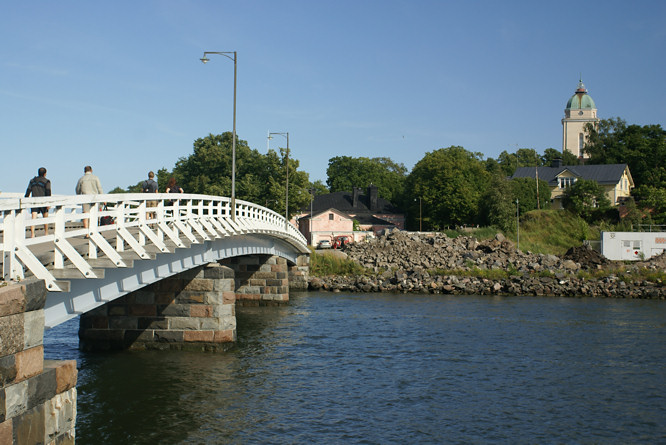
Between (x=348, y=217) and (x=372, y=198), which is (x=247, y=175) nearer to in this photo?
(x=348, y=217)

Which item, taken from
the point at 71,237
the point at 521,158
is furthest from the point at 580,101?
the point at 71,237

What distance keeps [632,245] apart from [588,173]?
33819 millimetres

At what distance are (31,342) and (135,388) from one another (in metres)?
9.48

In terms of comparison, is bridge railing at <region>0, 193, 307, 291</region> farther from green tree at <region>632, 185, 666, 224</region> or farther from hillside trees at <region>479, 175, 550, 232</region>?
green tree at <region>632, 185, 666, 224</region>

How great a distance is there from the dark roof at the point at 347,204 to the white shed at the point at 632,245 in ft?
147

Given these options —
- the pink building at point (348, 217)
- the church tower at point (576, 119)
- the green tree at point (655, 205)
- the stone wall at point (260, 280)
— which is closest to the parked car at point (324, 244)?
the pink building at point (348, 217)

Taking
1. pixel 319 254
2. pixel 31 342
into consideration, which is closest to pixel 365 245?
pixel 319 254

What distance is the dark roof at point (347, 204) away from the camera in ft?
330

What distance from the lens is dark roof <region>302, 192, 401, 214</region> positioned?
100m

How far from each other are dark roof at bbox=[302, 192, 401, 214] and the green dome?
6144 cm

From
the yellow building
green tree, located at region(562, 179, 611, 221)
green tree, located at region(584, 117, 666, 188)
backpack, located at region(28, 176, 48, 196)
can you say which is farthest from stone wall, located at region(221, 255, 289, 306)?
green tree, located at region(584, 117, 666, 188)

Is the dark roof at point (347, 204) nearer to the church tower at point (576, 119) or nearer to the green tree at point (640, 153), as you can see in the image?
the green tree at point (640, 153)

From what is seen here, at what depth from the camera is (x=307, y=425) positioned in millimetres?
15148

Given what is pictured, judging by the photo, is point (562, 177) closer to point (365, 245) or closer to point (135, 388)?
point (365, 245)
